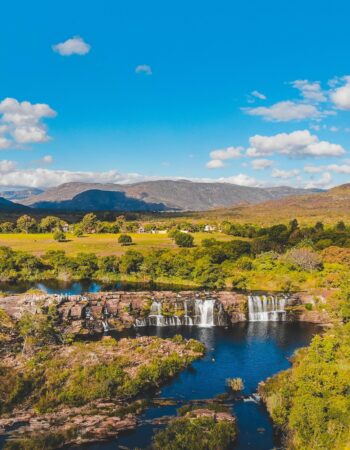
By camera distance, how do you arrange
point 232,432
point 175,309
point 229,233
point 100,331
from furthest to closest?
point 229,233 < point 175,309 < point 100,331 < point 232,432

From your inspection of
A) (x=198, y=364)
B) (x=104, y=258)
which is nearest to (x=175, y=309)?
(x=198, y=364)

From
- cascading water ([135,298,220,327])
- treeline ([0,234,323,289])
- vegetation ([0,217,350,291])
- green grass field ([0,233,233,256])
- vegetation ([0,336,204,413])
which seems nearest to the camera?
vegetation ([0,336,204,413])

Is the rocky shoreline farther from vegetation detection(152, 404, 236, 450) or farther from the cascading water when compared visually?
vegetation detection(152, 404, 236, 450)

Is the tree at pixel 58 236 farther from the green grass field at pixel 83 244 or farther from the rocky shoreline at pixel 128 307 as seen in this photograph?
the rocky shoreline at pixel 128 307

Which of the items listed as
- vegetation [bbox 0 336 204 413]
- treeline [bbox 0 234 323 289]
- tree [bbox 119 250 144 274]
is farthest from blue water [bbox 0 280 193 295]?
vegetation [bbox 0 336 204 413]

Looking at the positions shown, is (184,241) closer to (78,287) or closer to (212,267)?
(212,267)

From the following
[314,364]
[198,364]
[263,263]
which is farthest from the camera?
[263,263]

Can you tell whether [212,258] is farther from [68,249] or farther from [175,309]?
[68,249]
